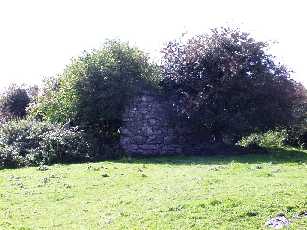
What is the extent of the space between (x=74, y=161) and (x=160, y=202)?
42.7 feet

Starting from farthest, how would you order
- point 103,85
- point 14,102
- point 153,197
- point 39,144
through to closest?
point 14,102 → point 103,85 → point 39,144 → point 153,197

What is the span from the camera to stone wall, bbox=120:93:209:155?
1064 inches

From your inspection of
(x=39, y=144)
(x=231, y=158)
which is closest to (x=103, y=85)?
(x=39, y=144)

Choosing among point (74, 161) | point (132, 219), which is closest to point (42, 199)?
point (132, 219)

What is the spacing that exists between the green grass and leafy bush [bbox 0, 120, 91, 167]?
3.32 metres

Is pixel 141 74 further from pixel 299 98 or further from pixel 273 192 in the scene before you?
pixel 273 192

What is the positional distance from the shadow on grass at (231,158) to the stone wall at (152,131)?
1.33m

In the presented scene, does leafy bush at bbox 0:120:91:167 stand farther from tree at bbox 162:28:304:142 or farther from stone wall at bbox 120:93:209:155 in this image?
tree at bbox 162:28:304:142

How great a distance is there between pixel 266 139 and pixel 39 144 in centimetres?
1336

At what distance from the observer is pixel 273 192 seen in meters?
12.4

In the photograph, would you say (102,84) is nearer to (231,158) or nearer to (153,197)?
(231,158)

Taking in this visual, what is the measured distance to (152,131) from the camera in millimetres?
27234

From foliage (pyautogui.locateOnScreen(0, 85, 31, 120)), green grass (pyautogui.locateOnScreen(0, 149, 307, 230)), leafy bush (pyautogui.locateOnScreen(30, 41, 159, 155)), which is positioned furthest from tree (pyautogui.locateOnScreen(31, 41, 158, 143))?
foliage (pyautogui.locateOnScreen(0, 85, 31, 120))

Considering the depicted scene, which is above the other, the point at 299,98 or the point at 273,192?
the point at 299,98
